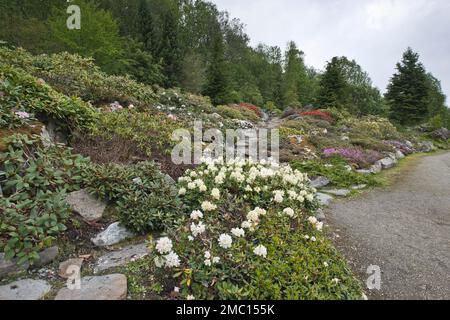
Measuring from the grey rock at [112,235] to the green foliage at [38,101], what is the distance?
2458 mm

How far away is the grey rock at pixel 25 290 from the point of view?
219 centimetres

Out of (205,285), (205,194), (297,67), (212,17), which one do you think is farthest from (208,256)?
(212,17)

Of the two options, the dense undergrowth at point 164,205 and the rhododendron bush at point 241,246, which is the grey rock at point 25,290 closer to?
the dense undergrowth at point 164,205

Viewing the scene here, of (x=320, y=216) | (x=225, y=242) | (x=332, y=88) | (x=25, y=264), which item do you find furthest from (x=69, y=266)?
(x=332, y=88)

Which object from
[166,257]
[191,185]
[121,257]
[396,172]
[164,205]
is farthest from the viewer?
[396,172]

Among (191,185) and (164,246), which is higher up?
(191,185)

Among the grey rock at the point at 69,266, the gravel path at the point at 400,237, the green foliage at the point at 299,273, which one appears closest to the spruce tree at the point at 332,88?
the gravel path at the point at 400,237

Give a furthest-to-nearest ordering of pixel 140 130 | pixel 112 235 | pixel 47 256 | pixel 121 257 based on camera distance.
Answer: pixel 140 130 → pixel 112 235 → pixel 121 257 → pixel 47 256

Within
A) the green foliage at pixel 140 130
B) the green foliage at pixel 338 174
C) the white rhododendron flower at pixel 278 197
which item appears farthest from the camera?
the green foliage at pixel 338 174

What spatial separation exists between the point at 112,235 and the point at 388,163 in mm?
8539

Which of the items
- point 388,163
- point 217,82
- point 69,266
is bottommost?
point 69,266

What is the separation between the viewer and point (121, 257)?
109 inches

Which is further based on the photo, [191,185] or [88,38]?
[88,38]

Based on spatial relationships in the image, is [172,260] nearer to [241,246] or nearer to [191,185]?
[241,246]
